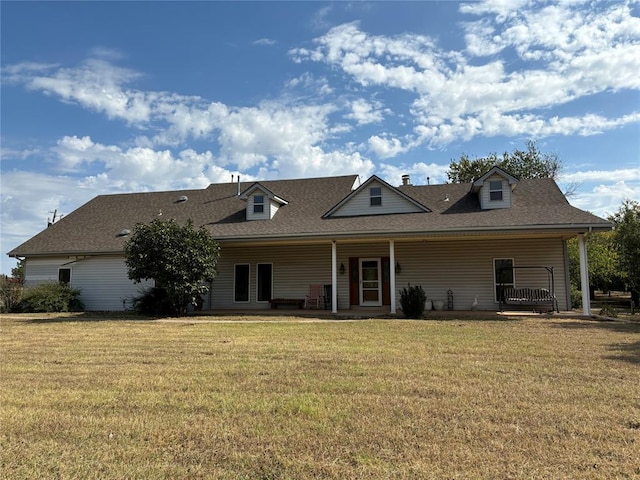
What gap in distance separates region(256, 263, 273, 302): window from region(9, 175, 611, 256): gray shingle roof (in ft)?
5.90

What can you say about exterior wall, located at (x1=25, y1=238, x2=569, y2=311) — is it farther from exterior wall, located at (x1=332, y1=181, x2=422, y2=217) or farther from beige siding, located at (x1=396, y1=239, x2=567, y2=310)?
exterior wall, located at (x1=332, y1=181, x2=422, y2=217)

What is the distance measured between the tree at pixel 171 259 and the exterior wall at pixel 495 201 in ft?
33.3

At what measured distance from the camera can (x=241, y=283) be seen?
18.4m

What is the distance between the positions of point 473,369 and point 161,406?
4117 millimetres

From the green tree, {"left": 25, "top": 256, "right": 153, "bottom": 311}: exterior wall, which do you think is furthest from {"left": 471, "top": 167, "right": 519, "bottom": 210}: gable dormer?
{"left": 25, "top": 256, "right": 153, "bottom": 311}: exterior wall

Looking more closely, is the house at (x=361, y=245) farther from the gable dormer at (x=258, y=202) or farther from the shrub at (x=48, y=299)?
the shrub at (x=48, y=299)

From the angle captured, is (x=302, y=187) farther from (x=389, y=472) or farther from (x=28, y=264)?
(x=389, y=472)

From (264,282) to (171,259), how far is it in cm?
457

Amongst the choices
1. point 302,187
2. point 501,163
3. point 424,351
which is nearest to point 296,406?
point 424,351

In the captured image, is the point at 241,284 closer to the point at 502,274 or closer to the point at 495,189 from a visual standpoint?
the point at 502,274

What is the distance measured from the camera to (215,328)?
37.6 ft

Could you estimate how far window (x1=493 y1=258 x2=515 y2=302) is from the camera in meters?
16.3

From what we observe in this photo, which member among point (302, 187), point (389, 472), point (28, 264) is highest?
point (302, 187)

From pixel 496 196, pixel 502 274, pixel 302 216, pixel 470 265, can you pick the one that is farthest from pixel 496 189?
pixel 302 216
